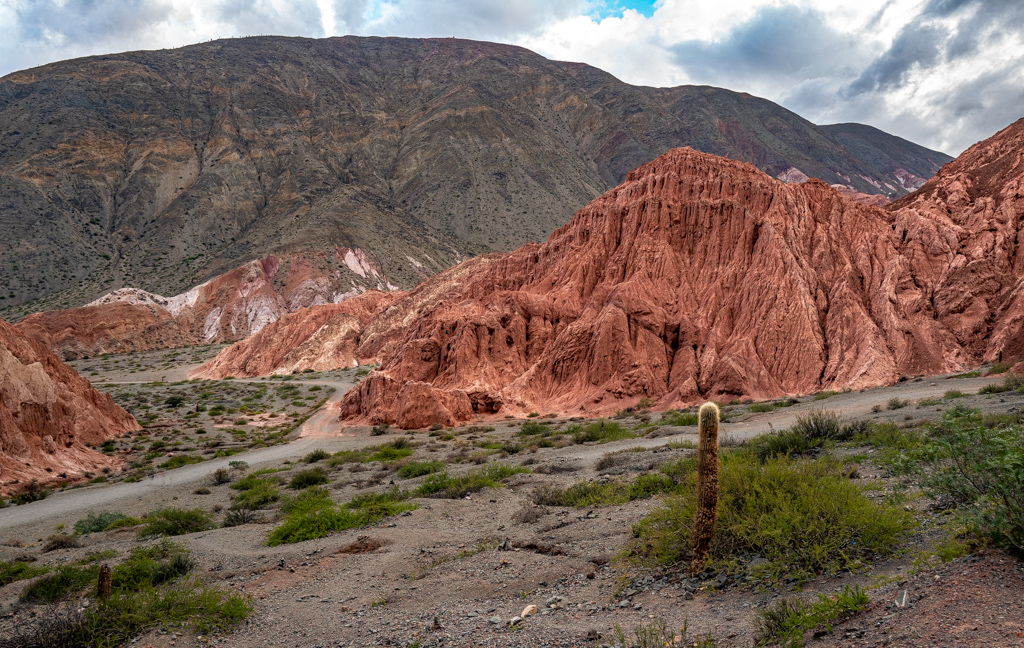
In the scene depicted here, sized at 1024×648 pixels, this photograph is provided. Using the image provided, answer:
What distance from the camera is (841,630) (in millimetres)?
4984

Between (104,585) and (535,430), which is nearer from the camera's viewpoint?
(104,585)

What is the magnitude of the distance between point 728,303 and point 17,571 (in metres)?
36.0

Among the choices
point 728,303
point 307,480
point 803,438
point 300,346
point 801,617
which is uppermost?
point 300,346

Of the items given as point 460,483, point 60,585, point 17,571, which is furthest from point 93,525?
point 460,483

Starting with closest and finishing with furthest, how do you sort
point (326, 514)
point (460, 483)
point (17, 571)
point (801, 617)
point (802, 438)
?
1. point (801, 617)
2. point (17, 571)
3. point (326, 514)
4. point (802, 438)
5. point (460, 483)

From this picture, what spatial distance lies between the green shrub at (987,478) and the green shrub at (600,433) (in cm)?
1668

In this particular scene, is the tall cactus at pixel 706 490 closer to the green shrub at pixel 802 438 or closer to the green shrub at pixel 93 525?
the green shrub at pixel 802 438

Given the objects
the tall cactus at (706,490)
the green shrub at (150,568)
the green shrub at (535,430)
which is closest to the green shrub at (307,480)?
the green shrub at (150,568)

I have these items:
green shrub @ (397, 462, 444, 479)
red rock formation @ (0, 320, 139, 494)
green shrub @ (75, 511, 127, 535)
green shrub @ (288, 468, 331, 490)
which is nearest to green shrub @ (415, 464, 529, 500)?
green shrub @ (397, 462, 444, 479)

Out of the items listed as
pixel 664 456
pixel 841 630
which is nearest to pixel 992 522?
pixel 841 630

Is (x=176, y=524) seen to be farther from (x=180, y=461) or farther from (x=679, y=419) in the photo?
(x=679, y=419)

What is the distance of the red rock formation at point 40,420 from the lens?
928 inches

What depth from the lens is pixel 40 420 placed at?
25656 millimetres

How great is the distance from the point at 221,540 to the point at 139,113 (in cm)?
16189
